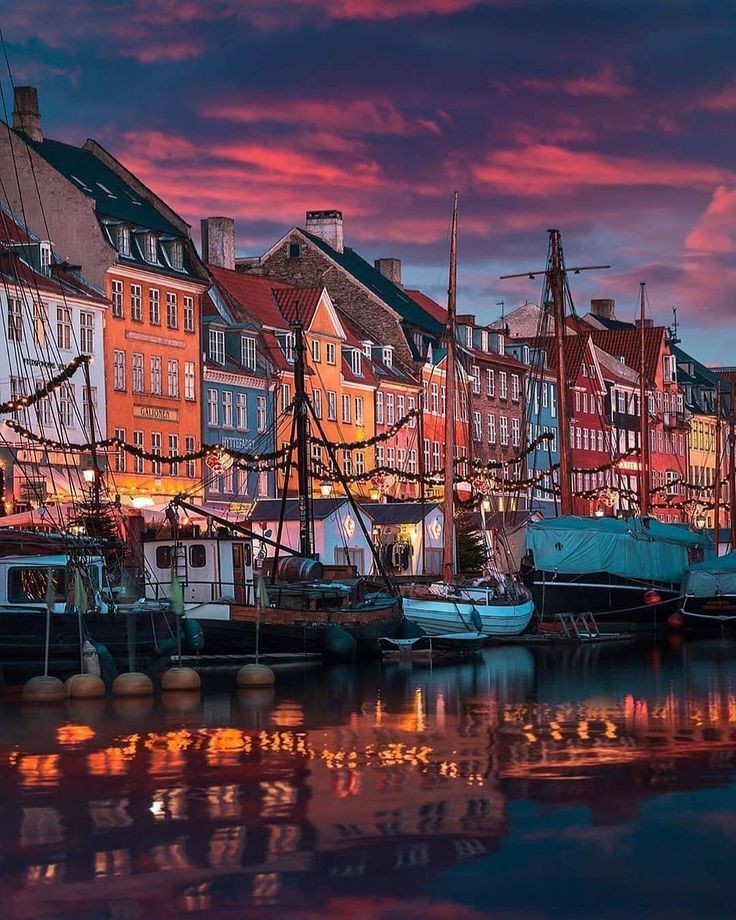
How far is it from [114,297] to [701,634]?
98.0 feet

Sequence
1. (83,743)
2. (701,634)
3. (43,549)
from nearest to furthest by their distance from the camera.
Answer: (83,743) < (43,549) < (701,634)

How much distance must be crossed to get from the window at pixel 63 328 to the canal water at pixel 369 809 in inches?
1661

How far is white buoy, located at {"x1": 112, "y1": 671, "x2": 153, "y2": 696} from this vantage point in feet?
133

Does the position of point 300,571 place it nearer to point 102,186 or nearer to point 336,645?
point 336,645

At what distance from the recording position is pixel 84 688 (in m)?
40.4

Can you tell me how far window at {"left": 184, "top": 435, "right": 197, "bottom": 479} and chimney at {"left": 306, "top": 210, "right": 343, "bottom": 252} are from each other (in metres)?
31.8

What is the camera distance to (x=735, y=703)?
127 ft

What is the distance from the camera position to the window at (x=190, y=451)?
296 ft

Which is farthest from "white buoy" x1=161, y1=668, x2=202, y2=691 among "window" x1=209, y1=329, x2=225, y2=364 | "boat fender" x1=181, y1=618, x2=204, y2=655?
"window" x1=209, y1=329, x2=225, y2=364

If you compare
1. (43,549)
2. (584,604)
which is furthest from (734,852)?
(584,604)

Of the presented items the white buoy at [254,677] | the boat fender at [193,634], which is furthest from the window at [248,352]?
the white buoy at [254,677]

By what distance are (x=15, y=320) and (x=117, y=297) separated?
950cm

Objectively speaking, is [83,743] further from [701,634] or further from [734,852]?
[701,634]

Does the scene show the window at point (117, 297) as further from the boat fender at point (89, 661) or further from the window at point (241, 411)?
the boat fender at point (89, 661)
